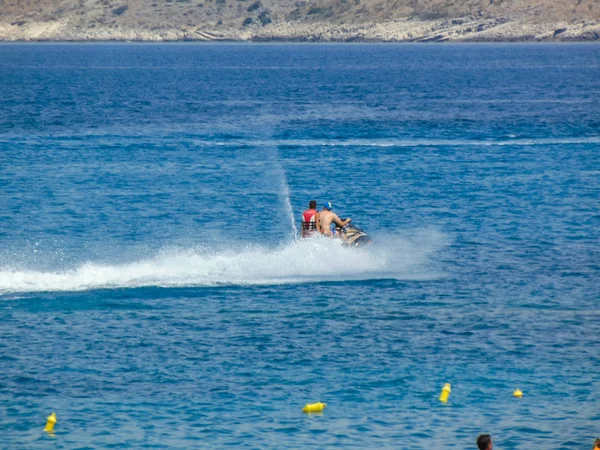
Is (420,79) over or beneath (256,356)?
over

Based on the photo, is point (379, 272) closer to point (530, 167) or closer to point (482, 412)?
point (482, 412)

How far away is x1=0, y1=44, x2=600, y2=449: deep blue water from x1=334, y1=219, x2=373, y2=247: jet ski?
35 cm

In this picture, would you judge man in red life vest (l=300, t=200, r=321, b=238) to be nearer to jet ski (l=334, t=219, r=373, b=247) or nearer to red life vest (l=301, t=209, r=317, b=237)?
red life vest (l=301, t=209, r=317, b=237)

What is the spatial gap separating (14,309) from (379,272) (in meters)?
10.9

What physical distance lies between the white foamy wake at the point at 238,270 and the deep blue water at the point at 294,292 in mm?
99

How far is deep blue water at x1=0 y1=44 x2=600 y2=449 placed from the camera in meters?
21.2

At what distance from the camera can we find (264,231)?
41.3 metres

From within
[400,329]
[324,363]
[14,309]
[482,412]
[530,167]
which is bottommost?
[482,412]

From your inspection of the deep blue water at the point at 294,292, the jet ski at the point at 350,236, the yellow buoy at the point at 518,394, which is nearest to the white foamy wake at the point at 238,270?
the deep blue water at the point at 294,292

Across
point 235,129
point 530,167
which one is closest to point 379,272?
point 530,167

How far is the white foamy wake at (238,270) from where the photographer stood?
3134cm

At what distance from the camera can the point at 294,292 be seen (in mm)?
30578

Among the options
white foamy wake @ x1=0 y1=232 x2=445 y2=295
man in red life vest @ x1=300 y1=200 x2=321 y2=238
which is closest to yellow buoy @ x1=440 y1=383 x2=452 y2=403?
white foamy wake @ x1=0 y1=232 x2=445 y2=295

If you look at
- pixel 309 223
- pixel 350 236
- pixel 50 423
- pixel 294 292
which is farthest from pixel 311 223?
pixel 50 423
